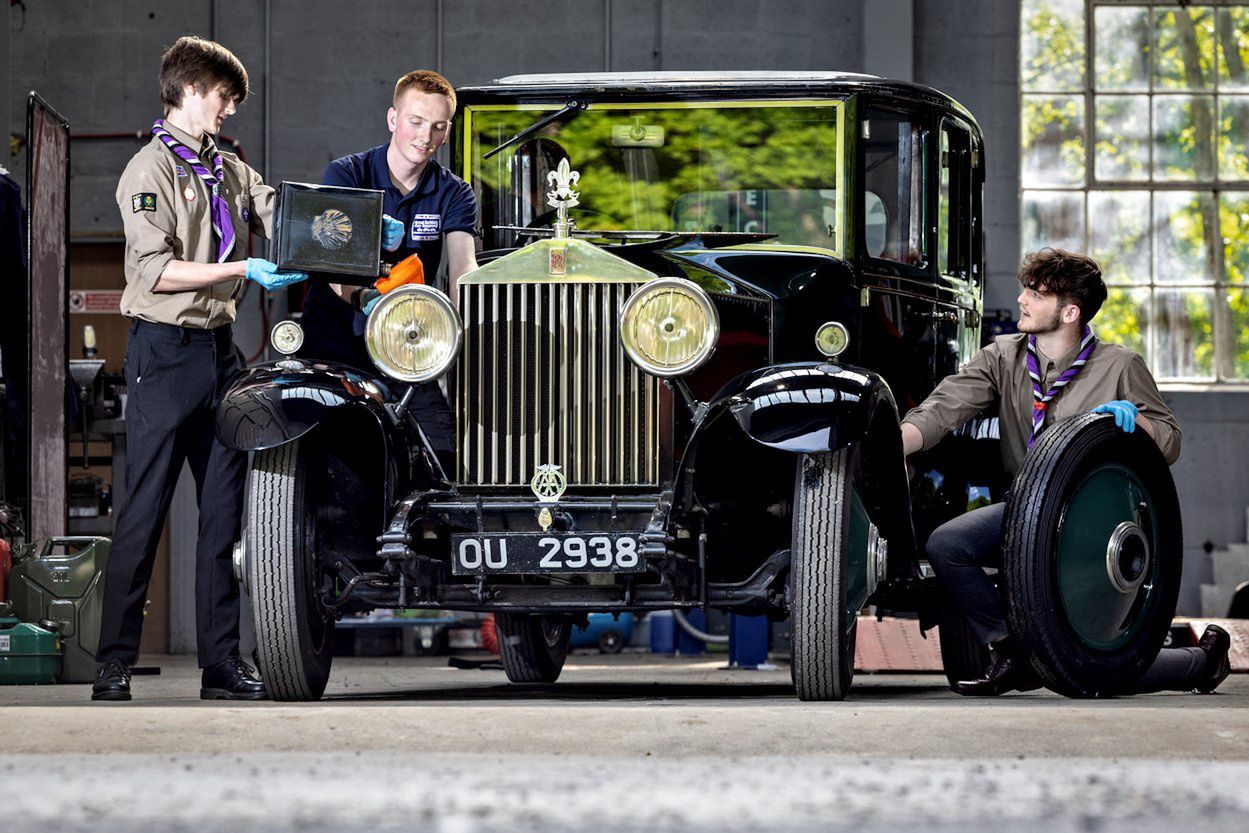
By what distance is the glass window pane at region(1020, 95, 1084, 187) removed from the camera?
40.8ft

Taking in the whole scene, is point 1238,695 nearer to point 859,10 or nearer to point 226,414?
point 226,414

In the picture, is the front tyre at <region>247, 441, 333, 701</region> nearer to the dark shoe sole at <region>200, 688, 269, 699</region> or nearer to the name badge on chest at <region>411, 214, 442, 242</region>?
the dark shoe sole at <region>200, 688, 269, 699</region>

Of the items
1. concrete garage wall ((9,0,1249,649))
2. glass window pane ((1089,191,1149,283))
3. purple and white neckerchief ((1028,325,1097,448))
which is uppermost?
concrete garage wall ((9,0,1249,649))

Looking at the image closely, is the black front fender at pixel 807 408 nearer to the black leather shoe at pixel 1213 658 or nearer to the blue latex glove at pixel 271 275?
the blue latex glove at pixel 271 275

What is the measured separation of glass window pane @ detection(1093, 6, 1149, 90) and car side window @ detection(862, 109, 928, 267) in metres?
6.68

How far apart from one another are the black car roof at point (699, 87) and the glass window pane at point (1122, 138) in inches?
250

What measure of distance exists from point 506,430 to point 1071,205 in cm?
801

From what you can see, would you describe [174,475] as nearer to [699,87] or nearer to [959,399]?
[699,87]

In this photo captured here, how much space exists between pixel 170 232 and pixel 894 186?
7.43ft

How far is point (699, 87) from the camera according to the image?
20.6 ft

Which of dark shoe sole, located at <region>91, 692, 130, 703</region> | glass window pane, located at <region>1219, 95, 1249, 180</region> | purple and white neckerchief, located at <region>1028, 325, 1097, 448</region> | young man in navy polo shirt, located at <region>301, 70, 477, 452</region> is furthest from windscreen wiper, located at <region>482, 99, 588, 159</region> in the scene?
glass window pane, located at <region>1219, 95, 1249, 180</region>

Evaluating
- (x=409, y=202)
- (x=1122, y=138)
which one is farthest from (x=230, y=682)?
(x=1122, y=138)

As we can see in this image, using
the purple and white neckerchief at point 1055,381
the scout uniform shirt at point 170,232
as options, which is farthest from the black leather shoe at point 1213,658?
the scout uniform shirt at point 170,232

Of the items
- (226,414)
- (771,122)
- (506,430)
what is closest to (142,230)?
(226,414)
